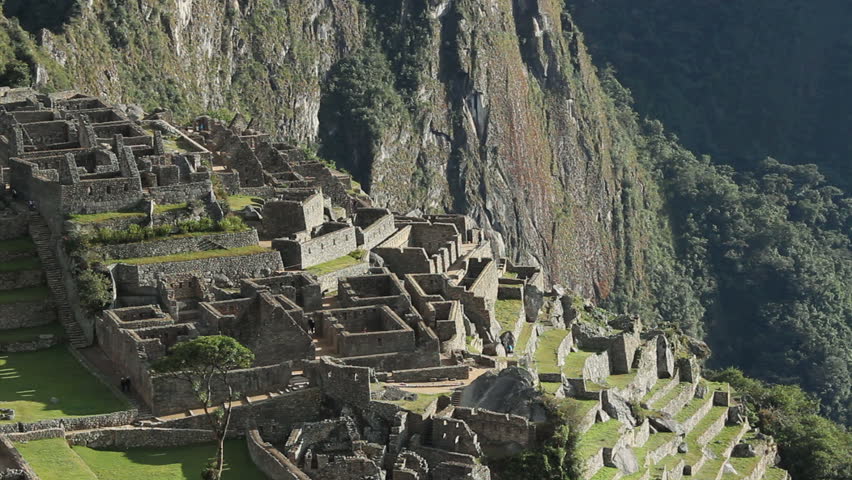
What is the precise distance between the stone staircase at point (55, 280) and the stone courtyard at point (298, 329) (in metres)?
0.11

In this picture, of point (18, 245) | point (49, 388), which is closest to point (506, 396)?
point (49, 388)

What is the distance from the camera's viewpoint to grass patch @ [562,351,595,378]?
2672 inches

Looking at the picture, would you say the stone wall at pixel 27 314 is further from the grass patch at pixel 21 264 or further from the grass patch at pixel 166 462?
the grass patch at pixel 166 462

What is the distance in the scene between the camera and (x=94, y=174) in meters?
68.6

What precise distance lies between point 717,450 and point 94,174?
30.6 meters

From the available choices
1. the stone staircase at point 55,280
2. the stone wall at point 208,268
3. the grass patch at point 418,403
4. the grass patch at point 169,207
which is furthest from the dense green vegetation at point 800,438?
the stone staircase at point 55,280

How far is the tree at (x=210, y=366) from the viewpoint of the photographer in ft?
173

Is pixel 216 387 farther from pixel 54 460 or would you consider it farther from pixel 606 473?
pixel 606 473

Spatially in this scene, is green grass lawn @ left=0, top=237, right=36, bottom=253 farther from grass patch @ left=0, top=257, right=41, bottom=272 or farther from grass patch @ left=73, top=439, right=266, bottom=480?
grass patch @ left=73, top=439, right=266, bottom=480

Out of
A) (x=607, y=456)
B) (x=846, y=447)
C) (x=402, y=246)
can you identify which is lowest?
(x=846, y=447)

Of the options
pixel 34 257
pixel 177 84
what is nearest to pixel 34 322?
pixel 34 257

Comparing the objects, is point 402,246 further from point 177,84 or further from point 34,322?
point 177,84

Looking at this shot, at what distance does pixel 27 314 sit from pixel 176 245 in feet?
20.9

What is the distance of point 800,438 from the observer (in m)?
89.1
